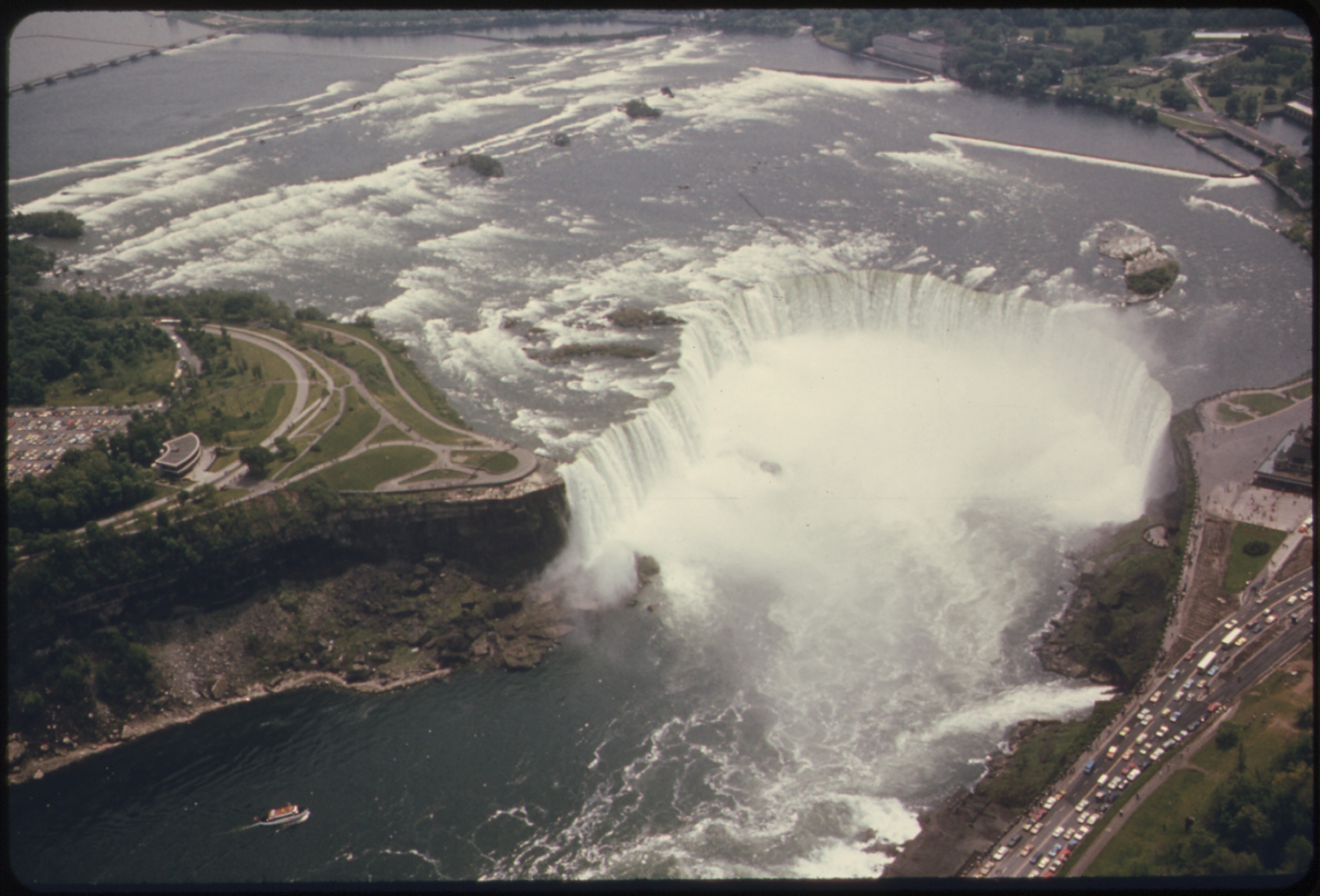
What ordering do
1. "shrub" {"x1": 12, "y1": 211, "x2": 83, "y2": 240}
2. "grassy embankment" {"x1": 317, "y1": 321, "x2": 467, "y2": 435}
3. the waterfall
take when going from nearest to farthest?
1. the waterfall
2. "grassy embankment" {"x1": 317, "y1": 321, "x2": 467, "y2": 435}
3. "shrub" {"x1": 12, "y1": 211, "x2": 83, "y2": 240}

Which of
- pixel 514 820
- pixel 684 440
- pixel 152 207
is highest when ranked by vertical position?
pixel 152 207

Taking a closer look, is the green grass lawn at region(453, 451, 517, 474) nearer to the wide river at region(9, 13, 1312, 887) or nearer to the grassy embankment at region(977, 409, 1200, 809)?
the wide river at region(9, 13, 1312, 887)

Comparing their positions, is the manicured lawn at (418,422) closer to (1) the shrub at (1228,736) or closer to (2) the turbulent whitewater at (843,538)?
(2) the turbulent whitewater at (843,538)

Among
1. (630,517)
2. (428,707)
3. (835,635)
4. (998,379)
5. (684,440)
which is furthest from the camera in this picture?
(998,379)

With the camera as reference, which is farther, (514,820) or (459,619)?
(459,619)

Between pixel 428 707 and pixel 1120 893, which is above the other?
pixel 1120 893

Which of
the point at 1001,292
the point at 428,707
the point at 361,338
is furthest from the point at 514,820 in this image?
the point at 1001,292

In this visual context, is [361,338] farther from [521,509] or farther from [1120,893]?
[1120,893]

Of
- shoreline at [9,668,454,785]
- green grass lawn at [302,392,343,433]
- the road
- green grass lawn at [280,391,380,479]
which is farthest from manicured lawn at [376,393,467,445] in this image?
the road
